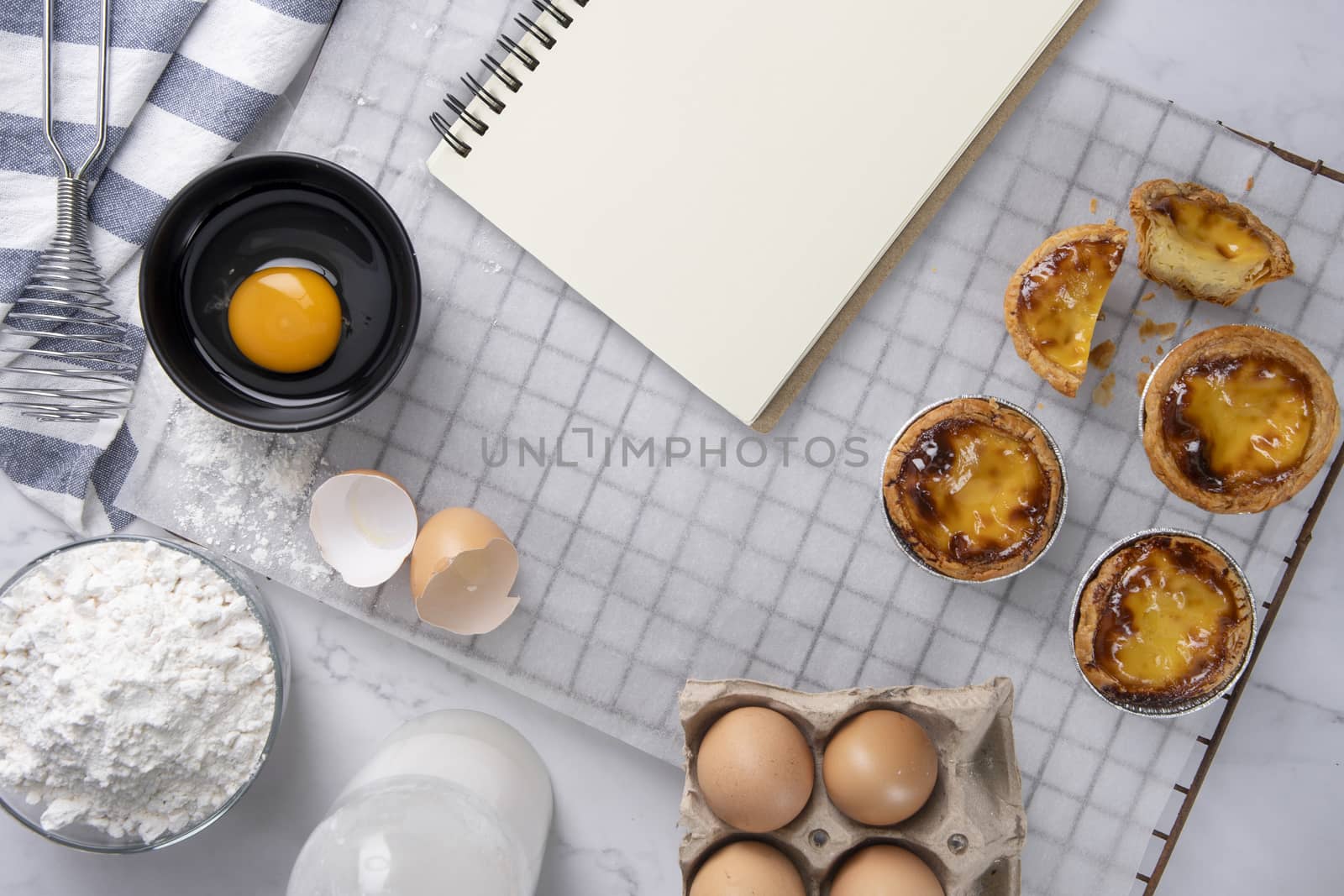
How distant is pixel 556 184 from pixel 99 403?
40.8 inches

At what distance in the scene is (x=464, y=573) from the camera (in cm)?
178

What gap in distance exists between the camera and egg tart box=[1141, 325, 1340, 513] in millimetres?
1720

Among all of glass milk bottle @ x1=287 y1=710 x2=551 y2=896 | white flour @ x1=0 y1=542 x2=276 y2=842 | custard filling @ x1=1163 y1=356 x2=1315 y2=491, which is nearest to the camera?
glass milk bottle @ x1=287 y1=710 x2=551 y2=896

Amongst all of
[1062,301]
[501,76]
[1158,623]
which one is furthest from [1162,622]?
[501,76]

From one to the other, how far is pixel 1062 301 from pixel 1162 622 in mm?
641

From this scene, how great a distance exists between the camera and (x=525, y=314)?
6.25 feet

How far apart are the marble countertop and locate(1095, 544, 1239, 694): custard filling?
0.30 meters

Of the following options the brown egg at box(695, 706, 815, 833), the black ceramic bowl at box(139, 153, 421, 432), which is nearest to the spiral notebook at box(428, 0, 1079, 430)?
the black ceramic bowl at box(139, 153, 421, 432)

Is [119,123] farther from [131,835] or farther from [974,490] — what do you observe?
[974,490]

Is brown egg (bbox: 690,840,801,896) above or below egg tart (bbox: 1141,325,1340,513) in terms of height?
below

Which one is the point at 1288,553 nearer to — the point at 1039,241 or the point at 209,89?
the point at 1039,241

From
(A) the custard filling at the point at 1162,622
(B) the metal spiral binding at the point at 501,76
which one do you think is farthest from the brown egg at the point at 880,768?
(B) the metal spiral binding at the point at 501,76

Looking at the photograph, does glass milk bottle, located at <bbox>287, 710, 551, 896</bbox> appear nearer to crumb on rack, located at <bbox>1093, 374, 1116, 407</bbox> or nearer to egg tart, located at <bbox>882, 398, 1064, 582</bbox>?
egg tart, located at <bbox>882, 398, 1064, 582</bbox>

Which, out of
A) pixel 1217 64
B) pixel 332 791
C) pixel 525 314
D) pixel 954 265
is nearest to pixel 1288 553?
pixel 954 265
